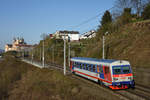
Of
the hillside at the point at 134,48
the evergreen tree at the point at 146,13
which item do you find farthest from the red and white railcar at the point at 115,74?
the evergreen tree at the point at 146,13

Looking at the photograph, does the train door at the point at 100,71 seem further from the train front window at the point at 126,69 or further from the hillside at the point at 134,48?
the hillside at the point at 134,48

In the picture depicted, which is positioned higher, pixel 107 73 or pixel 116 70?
pixel 116 70

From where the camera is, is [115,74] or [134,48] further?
[134,48]

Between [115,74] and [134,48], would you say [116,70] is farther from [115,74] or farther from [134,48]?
[134,48]

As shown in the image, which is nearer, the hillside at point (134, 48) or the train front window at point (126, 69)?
the train front window at point (126, 69)

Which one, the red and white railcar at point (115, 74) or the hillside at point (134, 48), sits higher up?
the hillside at point (134, 48)

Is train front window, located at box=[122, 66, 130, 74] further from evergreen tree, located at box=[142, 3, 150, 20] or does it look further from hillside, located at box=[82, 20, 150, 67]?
evergreen tree, located at box=[142, 3, 150, 20]

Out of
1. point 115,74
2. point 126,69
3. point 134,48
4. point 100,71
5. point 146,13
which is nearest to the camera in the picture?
point 115,74

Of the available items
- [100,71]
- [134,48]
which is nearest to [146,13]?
[134,48]

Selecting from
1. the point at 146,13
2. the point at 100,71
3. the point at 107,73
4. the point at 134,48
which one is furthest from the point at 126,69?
the point at 146,13

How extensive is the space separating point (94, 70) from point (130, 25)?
2907cm

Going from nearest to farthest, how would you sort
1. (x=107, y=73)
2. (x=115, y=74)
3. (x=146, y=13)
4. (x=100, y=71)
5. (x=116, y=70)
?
(x=115, y=74) → (x=116, y=70) → (x=107, y=73) → (x=100, y=71) → (x=146, y=13)

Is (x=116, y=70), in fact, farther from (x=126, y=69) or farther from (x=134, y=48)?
(x=134, y=48)

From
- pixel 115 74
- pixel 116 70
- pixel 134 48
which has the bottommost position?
pixel 115 74
